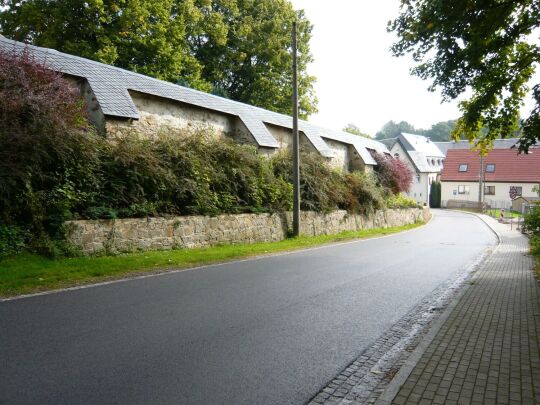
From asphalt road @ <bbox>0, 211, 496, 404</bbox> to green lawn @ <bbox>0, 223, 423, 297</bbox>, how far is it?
695mm

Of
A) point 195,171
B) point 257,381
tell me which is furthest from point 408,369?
point 195,171

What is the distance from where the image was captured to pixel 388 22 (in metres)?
10.7

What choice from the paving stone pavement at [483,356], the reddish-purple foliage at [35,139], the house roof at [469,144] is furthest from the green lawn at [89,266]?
the house roof at [469,144]

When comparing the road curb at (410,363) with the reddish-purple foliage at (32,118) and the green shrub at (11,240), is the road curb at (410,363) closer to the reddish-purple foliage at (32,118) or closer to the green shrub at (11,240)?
the green shrub at (11,240)

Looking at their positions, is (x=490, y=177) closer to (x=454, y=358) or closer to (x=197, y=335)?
(x=454, y=358)

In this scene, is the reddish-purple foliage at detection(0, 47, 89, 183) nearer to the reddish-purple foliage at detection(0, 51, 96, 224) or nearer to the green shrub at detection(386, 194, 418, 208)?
the reddish-purple foliage at detection(0, 51, 96, 224)

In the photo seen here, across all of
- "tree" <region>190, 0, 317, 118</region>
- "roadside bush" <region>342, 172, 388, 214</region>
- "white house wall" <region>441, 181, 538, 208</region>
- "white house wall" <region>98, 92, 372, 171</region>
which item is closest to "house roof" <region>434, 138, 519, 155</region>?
"white house wall" <region>441, 181, 538, 208</region>

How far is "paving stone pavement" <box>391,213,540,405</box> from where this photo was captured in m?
3.91

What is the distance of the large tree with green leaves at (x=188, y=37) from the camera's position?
76.5 feet

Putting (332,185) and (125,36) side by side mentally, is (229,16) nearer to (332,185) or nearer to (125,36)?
(125,36)

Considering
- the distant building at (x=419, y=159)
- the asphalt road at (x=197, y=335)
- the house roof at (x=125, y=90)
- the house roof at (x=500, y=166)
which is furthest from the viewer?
the distant building at (x=419, y=159)

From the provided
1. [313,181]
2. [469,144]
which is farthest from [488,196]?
[313,181]

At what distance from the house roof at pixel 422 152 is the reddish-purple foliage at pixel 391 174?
28.7 meters

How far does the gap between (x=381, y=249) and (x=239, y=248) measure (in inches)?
216
